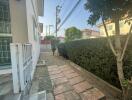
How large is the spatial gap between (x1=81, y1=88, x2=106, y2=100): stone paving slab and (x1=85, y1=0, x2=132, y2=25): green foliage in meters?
1.98

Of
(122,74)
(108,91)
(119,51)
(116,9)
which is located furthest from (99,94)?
(116,9)

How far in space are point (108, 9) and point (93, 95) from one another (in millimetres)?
2319

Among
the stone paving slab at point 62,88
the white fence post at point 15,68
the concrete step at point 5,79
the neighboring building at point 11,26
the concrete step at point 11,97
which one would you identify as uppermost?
the neighboring building at point 11,26

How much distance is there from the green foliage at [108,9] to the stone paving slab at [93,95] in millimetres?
1982

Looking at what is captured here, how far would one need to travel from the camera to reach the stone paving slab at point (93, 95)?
136 inches

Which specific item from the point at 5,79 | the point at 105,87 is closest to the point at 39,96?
the point at 5,79

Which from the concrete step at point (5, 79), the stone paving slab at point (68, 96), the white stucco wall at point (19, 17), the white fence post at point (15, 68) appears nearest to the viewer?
the white fence post at point (15, 68)

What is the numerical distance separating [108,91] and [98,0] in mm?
2559

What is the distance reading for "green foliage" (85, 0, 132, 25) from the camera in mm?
2545

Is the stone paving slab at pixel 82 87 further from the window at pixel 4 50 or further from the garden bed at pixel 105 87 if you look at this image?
the window at pixel 4 50

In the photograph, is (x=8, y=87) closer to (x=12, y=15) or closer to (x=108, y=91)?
(x=12, y=15)

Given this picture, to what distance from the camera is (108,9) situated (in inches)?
104

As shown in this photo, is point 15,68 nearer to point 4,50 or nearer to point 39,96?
point 39,96


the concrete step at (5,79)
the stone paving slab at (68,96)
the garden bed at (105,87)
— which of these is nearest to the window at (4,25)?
the concrete step at (5,79)
